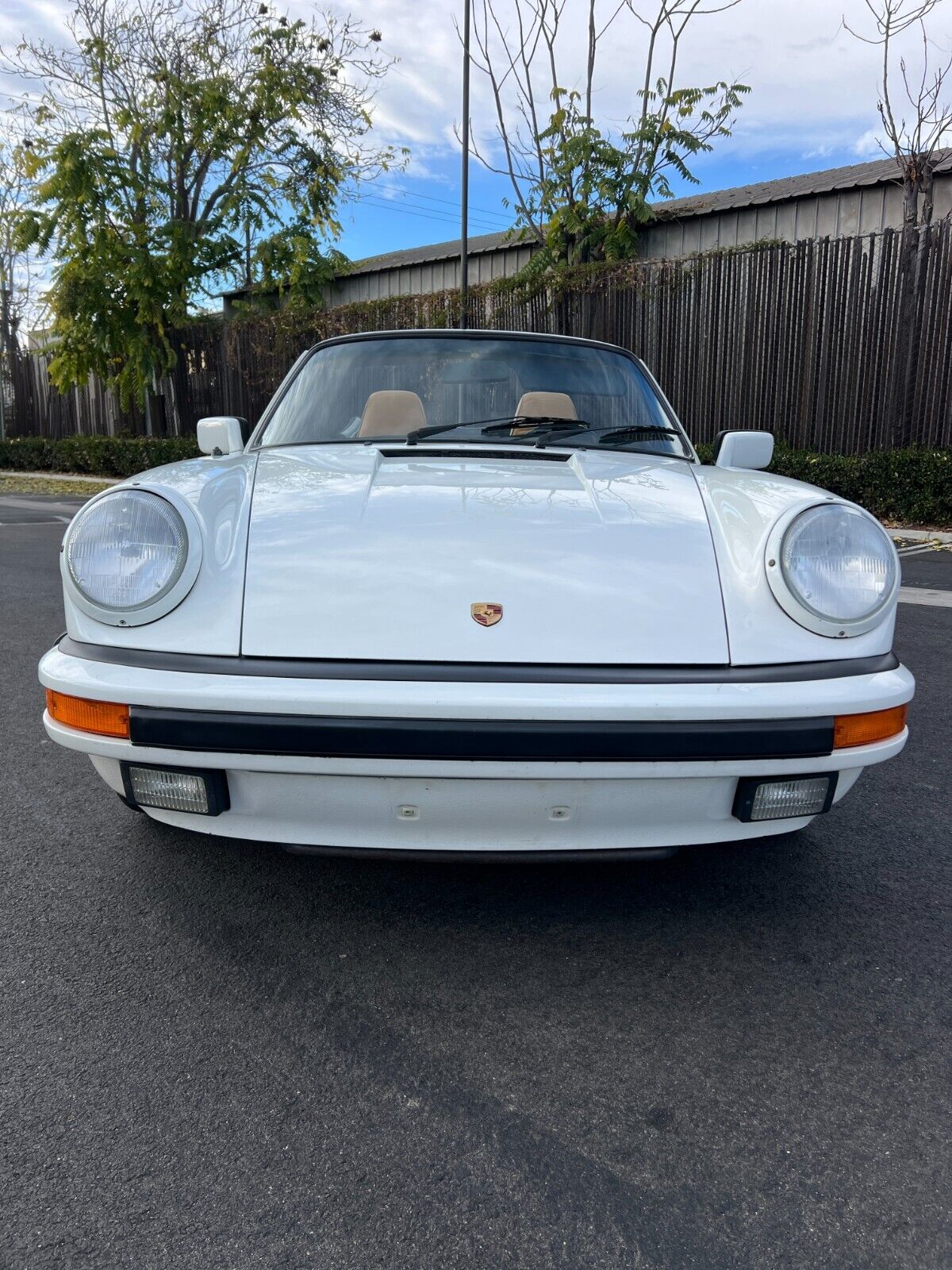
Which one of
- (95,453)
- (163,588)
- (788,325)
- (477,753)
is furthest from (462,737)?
(95,453)

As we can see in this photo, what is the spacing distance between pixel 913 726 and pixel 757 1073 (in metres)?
2.08

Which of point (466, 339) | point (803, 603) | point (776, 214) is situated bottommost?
point (803, 603)

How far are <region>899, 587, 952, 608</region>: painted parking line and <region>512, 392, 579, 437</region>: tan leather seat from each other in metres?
3.34

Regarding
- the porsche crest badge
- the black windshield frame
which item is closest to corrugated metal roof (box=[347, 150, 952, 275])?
the black windshield frame

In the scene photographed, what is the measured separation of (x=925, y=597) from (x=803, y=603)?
446 cm

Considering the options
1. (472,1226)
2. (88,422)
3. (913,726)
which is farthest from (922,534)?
(88,422)

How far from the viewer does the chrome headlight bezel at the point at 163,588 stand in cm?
180

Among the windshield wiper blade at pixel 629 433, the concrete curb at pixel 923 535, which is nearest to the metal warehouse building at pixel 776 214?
the concrete curb at pixel 923 535

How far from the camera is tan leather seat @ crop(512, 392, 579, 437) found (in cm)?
297

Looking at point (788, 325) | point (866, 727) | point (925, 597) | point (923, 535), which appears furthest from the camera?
point (788, 325)

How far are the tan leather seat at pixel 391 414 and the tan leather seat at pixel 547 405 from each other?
0.34 m

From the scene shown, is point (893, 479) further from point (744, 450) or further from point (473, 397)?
point (473, 397)

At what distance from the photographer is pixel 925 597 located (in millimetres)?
5730

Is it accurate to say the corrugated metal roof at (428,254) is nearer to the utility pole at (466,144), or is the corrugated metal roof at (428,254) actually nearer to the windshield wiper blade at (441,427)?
the utility pole at (466,144)
